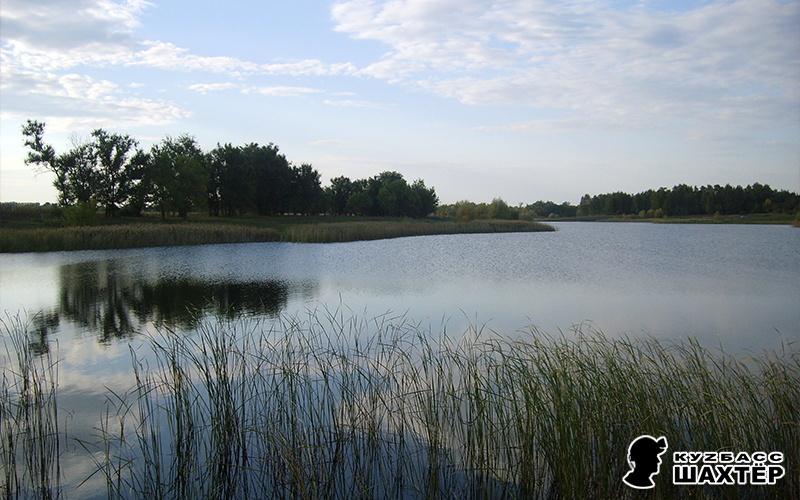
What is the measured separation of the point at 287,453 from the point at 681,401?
3040 millimetres

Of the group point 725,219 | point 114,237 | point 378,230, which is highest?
point 725,219

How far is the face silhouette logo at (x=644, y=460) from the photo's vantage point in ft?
10.5

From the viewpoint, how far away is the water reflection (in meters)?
9.25

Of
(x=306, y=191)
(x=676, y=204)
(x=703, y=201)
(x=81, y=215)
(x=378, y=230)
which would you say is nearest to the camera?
(x=81, y=215)

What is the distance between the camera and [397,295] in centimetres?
1202

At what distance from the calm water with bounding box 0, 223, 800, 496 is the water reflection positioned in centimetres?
4

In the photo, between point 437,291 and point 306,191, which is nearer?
point 437,291

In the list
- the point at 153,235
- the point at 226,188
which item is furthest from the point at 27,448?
the point at 226,188

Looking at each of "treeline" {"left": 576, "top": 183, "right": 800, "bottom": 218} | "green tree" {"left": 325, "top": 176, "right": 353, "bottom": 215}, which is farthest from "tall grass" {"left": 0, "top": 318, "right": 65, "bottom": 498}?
"treeline" {"left": 576, "top": 183, "right": 800, "bottom": 218}

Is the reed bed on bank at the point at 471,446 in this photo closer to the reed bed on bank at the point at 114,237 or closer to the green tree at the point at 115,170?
the reed bed on bank at the point at 114,237

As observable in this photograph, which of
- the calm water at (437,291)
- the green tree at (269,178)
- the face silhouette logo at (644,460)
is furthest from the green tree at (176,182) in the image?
the face silhouette logo at (644,460)

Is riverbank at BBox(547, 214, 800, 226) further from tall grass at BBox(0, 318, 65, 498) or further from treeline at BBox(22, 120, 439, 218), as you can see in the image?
tall grass at BBox(0, 318, 65, 498)

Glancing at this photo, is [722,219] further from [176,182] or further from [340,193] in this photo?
[176,182]

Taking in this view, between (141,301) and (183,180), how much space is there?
36.7 meters
